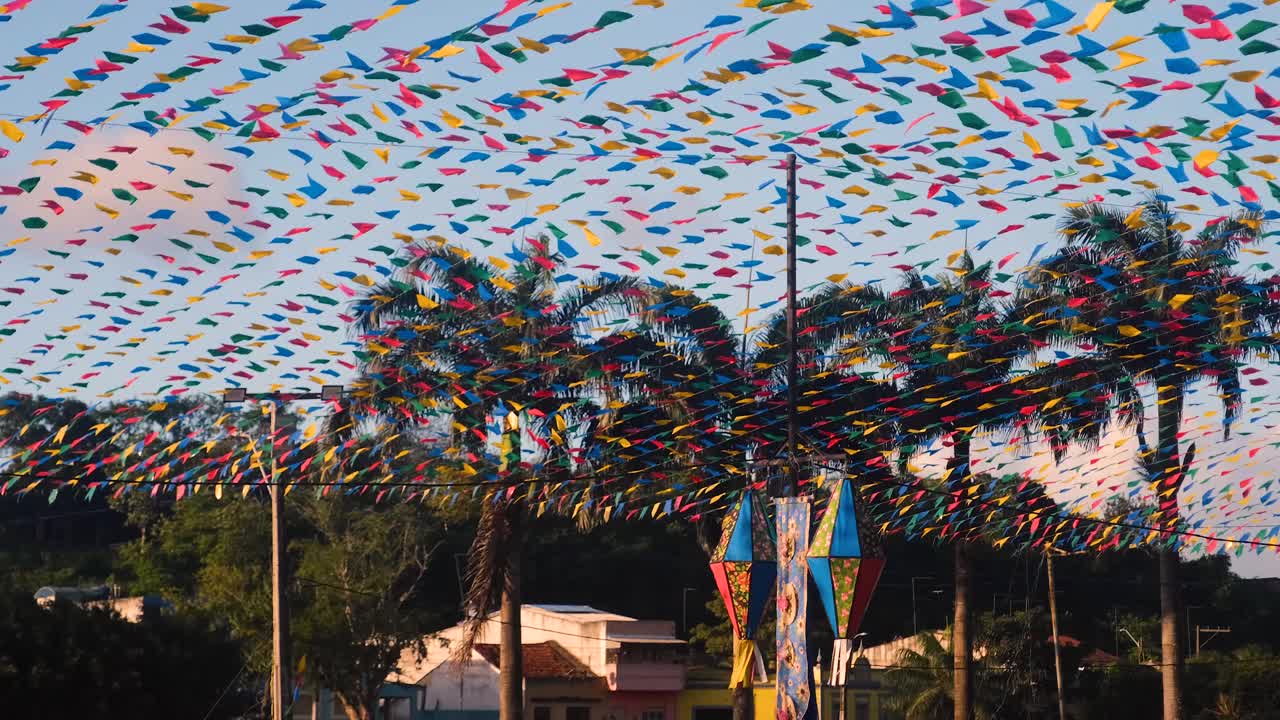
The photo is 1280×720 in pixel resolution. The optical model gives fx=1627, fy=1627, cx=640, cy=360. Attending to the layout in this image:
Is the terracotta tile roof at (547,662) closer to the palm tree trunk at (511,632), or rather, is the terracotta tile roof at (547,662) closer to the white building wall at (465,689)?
the white building wall at (465,689)

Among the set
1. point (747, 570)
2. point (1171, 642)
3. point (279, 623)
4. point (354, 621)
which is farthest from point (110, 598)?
point (747, 570)

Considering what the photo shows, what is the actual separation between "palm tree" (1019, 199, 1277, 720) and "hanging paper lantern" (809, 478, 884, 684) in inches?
131

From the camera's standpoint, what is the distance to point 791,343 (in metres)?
18.1

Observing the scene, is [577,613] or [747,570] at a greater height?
[747,570]

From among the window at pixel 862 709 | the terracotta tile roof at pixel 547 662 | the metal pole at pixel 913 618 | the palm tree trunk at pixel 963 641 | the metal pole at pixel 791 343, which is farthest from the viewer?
the metal pole at pixel 913 618

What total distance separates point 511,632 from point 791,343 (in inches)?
393

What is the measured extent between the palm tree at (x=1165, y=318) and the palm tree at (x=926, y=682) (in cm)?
957

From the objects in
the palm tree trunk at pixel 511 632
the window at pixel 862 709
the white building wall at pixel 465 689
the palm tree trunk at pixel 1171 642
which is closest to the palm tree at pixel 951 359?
the palm tree trunk at pixel 1171 642

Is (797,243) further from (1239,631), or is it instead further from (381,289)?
(1239,631)

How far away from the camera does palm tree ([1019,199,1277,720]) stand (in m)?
20.7

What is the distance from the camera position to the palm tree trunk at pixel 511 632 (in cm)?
2617

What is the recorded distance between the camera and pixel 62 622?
23969 millimetres

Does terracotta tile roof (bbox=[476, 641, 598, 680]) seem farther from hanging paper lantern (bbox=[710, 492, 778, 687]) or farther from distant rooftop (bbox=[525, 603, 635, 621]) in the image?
hanging paper lantern (bbox=[710, 492, 778, 687])

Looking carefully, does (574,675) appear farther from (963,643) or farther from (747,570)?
(747,570)
